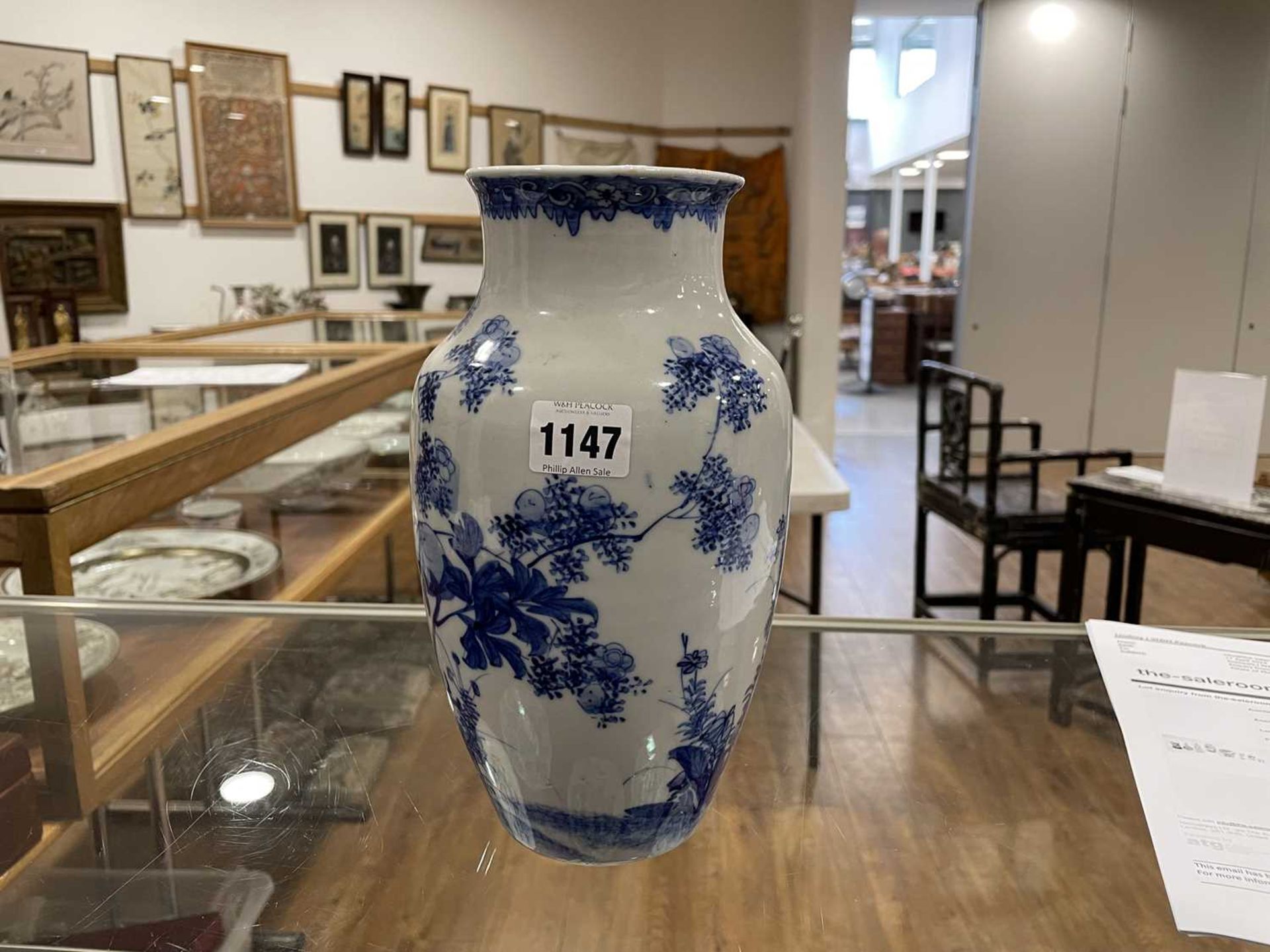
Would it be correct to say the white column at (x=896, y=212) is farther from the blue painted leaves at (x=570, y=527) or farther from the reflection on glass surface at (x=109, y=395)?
the blue painted leaves at (x=570, y=527)

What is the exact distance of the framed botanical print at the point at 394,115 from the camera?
492 centimetres

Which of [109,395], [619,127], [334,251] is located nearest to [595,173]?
[109,395]

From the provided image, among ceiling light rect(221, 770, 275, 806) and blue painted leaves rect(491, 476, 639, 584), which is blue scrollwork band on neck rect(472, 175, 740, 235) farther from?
ceiling light rect(221, 770, 275, 806)

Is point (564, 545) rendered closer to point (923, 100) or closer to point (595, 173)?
point (595, 173)

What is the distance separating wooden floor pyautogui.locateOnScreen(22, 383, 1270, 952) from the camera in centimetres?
66

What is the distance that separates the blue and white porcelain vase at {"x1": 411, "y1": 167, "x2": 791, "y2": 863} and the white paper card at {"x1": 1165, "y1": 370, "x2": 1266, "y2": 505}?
4.81ft

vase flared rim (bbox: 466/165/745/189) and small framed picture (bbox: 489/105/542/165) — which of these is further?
small framed picture (bbox: 489/105/542/165)

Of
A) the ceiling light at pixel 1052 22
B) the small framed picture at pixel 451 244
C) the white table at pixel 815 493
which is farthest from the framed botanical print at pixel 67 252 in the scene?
the ceiling light at pixel 1052 22

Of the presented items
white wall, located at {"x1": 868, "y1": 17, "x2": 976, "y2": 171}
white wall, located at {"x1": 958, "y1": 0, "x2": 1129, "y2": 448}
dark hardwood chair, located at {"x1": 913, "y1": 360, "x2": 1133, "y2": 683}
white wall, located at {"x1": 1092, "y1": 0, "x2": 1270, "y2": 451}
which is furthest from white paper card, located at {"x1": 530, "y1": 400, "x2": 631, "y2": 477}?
white wall, located at {"x1": 868, "y1": 17, "x2": 976, "y2": 171}

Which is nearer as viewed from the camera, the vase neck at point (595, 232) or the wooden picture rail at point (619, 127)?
the vase neck at point (595, 232)

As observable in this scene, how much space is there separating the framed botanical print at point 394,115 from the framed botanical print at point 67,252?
1.35 m

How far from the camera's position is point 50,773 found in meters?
0.81

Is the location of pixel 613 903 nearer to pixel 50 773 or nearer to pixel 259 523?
pixel 50 773

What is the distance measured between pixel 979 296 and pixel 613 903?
16.4 feet
